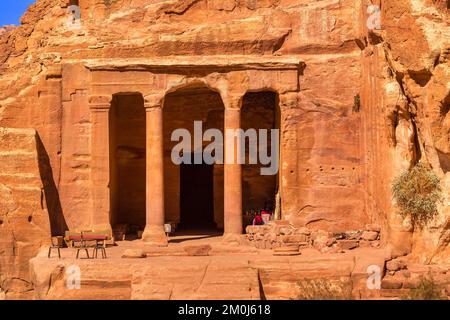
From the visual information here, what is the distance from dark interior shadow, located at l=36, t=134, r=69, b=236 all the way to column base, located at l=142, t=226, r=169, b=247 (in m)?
2.63

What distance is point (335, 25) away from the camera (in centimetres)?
2608

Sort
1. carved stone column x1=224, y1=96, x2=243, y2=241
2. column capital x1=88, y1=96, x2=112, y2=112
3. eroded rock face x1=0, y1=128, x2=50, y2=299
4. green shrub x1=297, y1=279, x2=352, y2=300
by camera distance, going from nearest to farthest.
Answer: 1. green shrub x1=297, y1=279, x2=352, y2=300
2. eroded rock face x1=0, y1=128, x2=50, y2=299
3. carved stone column x1=224, y1=96, x2=243, y2=241
4. column capital x1=88, y1=96, x2=112, y2=112

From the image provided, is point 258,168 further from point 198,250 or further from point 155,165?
point 198,250

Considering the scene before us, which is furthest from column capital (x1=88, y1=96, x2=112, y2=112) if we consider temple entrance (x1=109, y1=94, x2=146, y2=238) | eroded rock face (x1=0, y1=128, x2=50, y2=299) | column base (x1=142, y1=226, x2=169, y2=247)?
column base (x1=142, y1=226, x2=169, y2=247)

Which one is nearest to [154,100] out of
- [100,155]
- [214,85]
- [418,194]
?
[214,85]

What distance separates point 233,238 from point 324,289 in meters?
6.18

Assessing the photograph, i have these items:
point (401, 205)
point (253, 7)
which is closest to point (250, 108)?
point (253, 7)

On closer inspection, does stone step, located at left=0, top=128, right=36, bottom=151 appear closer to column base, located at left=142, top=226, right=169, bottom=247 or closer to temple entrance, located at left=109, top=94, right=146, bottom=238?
temple entrance, located at left=109, top=94, right=146, bottom=238

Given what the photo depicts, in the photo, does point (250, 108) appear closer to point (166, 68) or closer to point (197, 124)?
point (197, 124)

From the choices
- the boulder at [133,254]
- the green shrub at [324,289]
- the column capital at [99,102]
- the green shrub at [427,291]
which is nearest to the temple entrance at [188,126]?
the column capital at [99,102]

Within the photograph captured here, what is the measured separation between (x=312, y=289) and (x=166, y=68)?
32.2ft

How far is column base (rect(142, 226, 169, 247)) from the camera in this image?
25.9 metres

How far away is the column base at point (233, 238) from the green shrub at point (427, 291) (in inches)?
283

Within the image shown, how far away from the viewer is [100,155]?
26.3 m
